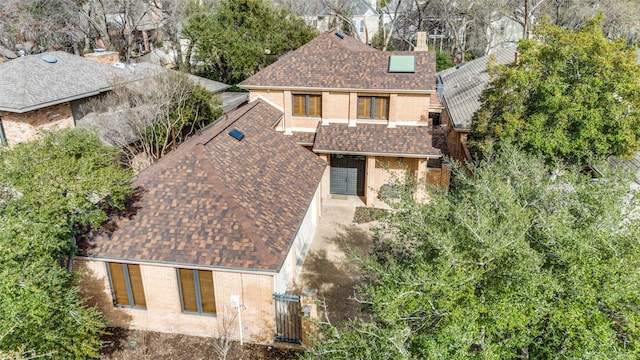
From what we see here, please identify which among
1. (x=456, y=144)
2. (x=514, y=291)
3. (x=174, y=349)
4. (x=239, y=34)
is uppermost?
(x=239, y=34)

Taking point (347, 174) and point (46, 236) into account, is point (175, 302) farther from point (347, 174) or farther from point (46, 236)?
point (347, 174)

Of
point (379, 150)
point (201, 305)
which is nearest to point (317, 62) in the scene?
point (379, 150)

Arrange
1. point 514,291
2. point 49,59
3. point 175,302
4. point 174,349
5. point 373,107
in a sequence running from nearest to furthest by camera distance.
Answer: point 514,291 → point 174,349 → point 175,302 → point 373,107 → point 49,59

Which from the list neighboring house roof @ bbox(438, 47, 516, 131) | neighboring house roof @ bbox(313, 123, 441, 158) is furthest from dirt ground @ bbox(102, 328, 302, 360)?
neighboring house roof @ bbox(438, 47, 516, 131)

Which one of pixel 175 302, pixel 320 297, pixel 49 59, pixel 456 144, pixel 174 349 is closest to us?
pixel 174 349

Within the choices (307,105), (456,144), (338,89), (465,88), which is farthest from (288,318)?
(465,88)

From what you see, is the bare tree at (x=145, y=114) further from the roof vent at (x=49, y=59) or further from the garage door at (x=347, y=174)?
the garage door at (x=347, y=174)

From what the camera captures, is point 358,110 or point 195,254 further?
point 358,110
